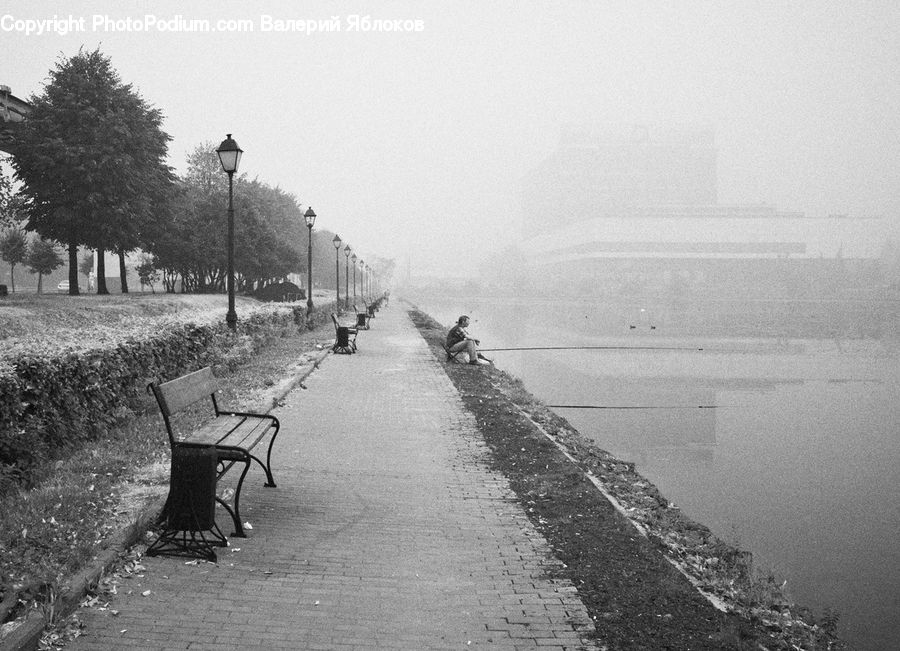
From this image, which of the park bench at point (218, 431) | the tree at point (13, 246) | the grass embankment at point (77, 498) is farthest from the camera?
the tree at point (13, 246)

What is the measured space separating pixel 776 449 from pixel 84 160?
31.8 meters

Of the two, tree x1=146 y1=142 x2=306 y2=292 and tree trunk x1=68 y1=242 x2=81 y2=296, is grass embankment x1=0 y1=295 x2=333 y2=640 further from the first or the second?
tree x1=146 y1=142 x2=306 y2=292

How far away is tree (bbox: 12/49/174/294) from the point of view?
3219 cm

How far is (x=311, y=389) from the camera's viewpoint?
11.6m

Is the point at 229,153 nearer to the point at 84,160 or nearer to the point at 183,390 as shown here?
the point at 183,390

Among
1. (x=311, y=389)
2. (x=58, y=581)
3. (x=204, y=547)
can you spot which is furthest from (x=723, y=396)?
(x=58, y=581)

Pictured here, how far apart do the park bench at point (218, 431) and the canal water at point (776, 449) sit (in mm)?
3752

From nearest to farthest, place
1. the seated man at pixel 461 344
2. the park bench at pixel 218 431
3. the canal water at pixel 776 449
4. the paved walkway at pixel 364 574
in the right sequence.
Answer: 1. the paved walkway at pixel 364 574
2. the park bench at pixel 218 431
3. the canal water at pixel 776 449
4. the seated man at pixel 461 344

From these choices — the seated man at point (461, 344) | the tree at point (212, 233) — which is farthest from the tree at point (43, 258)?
the seated man at point (461, 344)

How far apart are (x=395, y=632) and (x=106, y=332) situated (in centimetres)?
651

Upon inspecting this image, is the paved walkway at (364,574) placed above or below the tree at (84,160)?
below

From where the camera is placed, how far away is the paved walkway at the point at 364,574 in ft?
11.6

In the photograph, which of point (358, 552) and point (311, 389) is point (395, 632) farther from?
point (311, 389)

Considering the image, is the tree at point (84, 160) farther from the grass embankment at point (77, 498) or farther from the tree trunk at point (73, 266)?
the grass embankment at point (77, 498)
